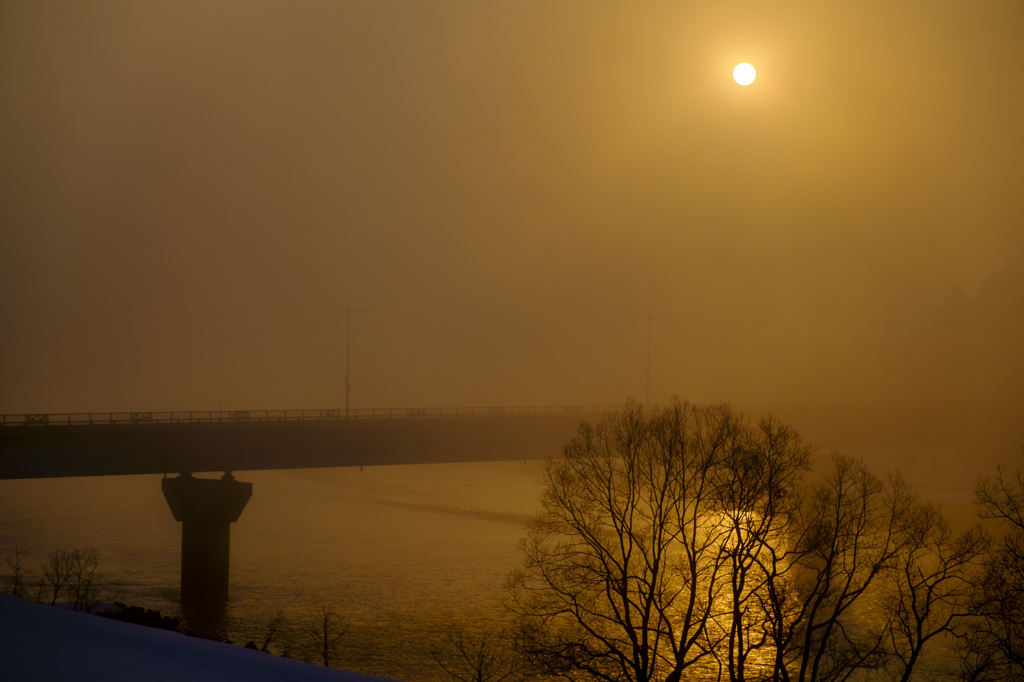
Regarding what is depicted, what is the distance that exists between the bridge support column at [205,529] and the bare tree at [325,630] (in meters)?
8.81

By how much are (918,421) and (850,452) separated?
16.6 meters

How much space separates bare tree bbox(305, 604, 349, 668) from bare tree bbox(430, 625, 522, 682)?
5116 millimetres

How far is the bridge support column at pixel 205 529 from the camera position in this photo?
2274 inches

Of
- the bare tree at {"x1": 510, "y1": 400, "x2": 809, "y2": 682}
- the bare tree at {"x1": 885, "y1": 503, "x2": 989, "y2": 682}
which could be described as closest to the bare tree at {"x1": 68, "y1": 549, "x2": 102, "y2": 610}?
the bare tree at {"x1": 510, "y1": 400, "x2": 809, "y2": 682}

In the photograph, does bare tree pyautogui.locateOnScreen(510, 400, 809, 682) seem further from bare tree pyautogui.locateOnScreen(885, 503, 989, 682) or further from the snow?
the snow

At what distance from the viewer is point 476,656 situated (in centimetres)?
4181

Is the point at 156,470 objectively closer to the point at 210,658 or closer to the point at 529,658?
the point at 529,658

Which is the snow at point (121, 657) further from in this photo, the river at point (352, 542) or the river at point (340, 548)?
the river at point (340, 548)

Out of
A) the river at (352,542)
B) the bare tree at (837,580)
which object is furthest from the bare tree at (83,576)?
the bare tree at (837,580)

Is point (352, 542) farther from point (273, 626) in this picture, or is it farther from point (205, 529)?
point (273, 626)

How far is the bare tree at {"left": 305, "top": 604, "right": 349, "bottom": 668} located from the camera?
42544mm

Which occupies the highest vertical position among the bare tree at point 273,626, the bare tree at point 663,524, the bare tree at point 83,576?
the bare tree at point 663,524

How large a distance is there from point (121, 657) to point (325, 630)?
29.2 m

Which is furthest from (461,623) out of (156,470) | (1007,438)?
(1007,438)
